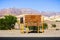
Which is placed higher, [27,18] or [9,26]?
[27,18]

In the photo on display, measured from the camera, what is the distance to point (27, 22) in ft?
102

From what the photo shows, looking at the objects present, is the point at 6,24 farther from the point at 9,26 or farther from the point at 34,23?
the point at 34,23

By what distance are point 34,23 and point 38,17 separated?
1.02 metres

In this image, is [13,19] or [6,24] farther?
[13,19]

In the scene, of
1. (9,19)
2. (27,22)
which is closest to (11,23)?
(9,19)

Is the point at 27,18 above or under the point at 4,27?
above

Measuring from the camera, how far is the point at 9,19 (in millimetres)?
51281

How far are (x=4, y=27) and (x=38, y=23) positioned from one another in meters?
17.6

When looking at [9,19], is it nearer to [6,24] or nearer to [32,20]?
[6,24]

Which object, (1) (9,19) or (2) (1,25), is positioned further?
(1) (9,19)

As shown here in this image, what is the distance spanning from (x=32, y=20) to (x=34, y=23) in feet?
1.88

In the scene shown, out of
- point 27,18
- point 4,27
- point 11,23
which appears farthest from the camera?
point 11,23

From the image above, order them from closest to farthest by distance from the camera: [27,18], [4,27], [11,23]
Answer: [27,18], [4,27], [11,23]

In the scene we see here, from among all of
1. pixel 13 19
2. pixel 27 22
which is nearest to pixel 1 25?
pixel 13 19
